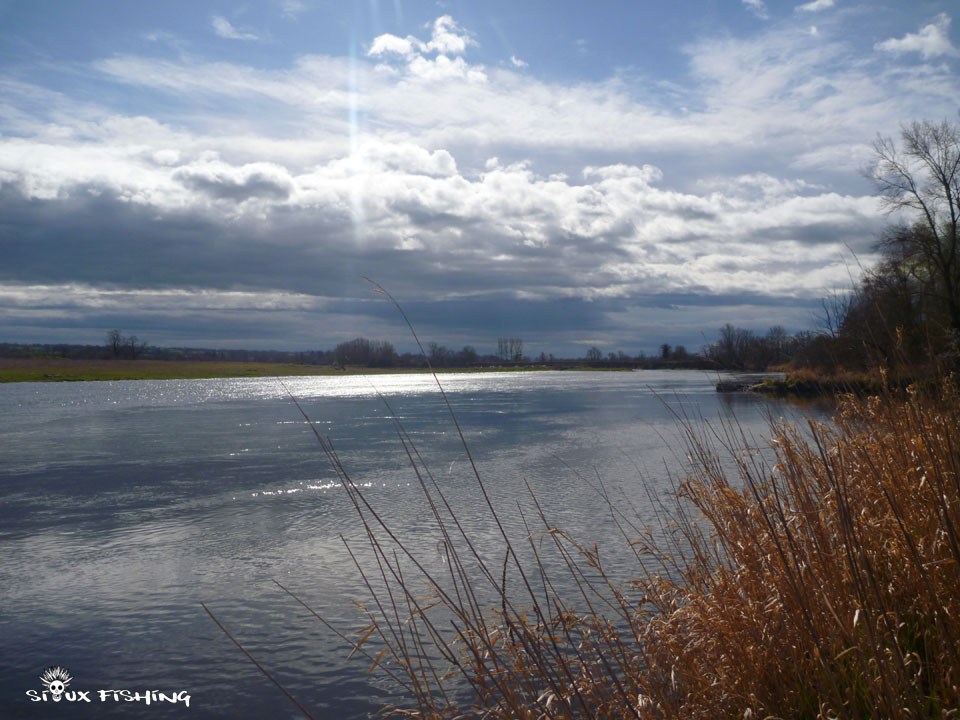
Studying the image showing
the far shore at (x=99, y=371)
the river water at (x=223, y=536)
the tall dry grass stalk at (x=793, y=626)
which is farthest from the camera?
the far shore at (x=99, y=371)

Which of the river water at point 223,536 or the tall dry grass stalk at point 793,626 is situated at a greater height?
the tall dry grass stalk at point 793,626

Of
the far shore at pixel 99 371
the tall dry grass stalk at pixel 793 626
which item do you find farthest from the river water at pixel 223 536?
the far shore at pixel 99 371

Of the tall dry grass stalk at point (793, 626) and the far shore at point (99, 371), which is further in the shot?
the far shore at point (99, 371)

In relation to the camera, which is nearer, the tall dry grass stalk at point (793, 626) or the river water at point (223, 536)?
the tall dry grass stalk at point (793, 626)

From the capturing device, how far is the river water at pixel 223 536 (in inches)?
226

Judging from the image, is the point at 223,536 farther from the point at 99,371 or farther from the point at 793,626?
the point at 99,371

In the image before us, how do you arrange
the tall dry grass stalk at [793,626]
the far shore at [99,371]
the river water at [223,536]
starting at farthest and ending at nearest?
the far shore at [99,371]
the river water at [223,536]
the tall dry grass stalk at [793,626]

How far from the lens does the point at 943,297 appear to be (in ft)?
83.8

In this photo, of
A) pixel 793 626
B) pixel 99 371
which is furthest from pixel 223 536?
pixel 99 371

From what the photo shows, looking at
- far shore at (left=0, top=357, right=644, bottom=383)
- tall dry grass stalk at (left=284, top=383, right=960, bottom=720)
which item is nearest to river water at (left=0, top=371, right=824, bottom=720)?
tall dry grass stalk at (left=284, top=383, right=960, bottom=720)

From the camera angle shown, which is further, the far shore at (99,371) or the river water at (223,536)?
the far shore at (99,371)

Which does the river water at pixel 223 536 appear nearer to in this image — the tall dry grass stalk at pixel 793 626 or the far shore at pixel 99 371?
the tall dry grass stalk at pixel 793 626

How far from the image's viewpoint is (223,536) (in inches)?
385

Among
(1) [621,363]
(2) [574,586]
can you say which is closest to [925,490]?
(2) [574,586]
